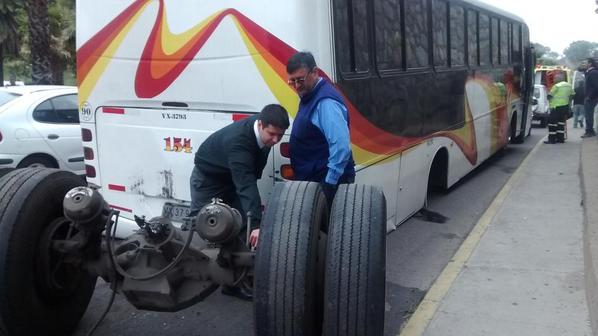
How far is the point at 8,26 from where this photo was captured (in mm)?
24328

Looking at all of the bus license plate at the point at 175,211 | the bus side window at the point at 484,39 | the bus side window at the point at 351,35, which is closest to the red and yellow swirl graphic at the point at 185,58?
the bus side window at the point at 351,35

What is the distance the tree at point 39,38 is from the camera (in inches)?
698

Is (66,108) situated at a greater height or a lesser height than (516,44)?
lesser

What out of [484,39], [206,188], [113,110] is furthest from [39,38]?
[206,188]

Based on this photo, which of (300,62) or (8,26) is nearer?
(300,62)

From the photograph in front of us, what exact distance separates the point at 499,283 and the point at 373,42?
2.39 meters

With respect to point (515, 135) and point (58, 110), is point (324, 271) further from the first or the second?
point (515, 135)

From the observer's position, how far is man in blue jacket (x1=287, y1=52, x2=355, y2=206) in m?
4.20

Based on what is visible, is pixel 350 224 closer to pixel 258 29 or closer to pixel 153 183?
pixel 258 29

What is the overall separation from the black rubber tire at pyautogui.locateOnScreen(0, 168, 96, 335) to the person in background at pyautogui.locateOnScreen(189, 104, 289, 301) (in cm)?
96

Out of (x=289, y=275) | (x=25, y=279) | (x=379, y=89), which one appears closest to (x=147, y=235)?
(x=25, y=279)

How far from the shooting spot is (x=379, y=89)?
5699 millimetres

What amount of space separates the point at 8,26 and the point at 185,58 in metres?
22.6

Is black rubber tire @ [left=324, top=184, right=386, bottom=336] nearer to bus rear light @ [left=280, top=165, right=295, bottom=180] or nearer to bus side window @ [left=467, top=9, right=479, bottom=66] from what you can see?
bus rear light @ [left=280, top=165, right=295, bottom=180]
